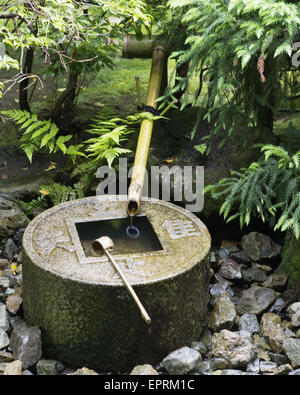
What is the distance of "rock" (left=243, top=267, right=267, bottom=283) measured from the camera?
5189 mm

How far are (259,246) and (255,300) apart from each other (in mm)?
776

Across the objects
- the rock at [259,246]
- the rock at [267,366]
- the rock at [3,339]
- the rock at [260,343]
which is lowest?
the rock at [3,339]

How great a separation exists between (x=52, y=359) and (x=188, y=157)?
2.77 metres

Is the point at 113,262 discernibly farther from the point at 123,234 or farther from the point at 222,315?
the point at 222,315

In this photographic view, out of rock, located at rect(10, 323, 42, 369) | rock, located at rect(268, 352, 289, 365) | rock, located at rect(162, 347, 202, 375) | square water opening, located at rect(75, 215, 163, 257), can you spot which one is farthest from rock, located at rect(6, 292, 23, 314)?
rock, located at rect(268, 352, 289, 365)

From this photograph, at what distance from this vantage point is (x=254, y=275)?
5207 millimetres

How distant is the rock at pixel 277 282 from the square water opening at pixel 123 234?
126 centimetres

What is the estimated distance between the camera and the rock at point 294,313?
14.8 feet

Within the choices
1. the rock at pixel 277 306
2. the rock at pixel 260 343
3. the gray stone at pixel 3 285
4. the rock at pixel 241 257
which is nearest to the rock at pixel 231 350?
the rock at pixel 260 343

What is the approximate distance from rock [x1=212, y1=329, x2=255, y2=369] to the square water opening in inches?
36.4

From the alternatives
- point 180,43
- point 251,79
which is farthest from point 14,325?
point 180,43

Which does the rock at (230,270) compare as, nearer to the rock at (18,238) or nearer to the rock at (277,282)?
the rock at (277,282)

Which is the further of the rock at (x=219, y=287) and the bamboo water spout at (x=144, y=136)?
the rock at (x=219, y=287)

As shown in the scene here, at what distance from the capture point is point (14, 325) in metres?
4.52
